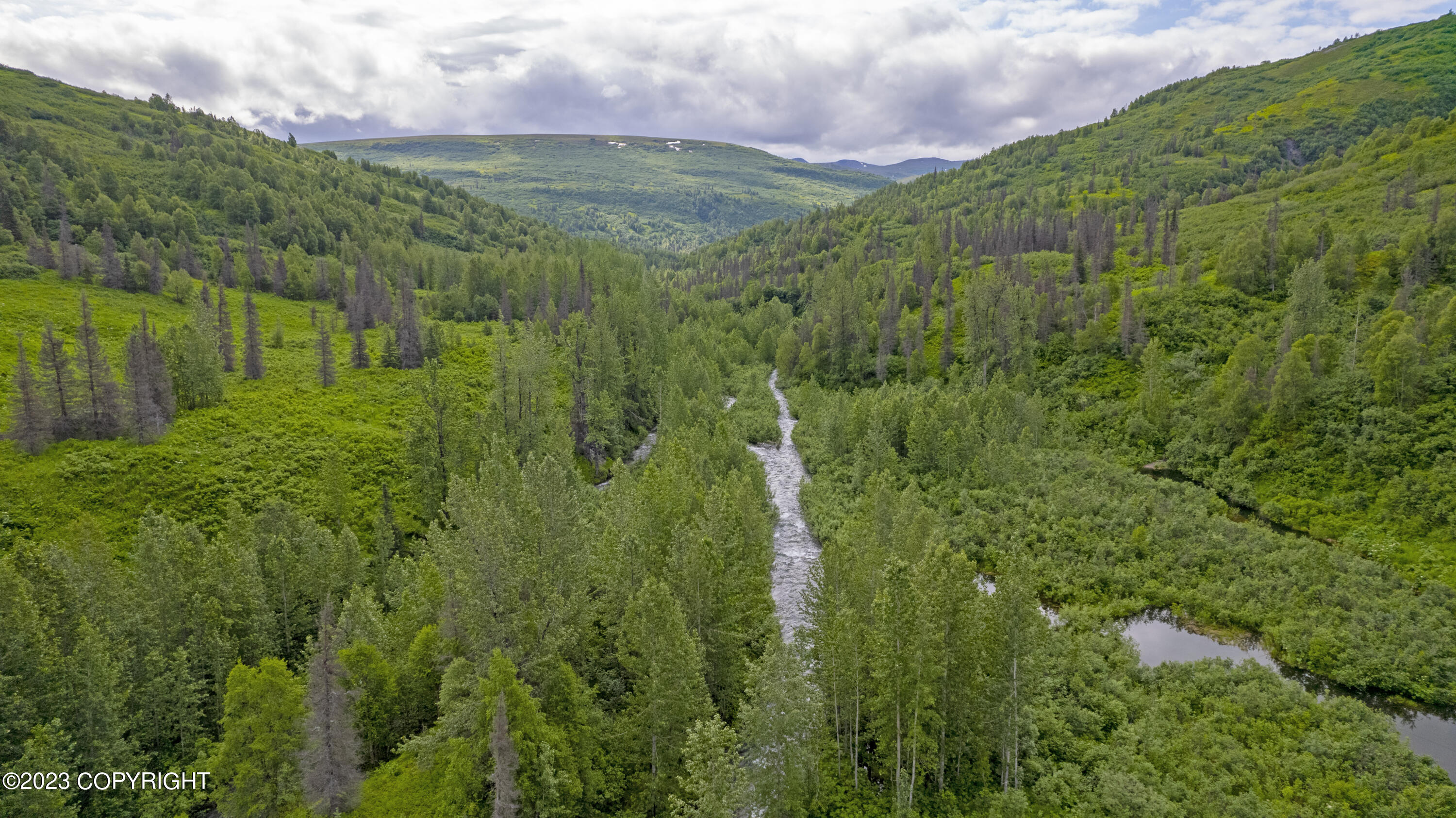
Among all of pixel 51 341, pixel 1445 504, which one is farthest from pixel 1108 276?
pixel 51 341

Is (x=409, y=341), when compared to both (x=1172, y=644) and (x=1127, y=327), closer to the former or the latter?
(x=1172, y=644)

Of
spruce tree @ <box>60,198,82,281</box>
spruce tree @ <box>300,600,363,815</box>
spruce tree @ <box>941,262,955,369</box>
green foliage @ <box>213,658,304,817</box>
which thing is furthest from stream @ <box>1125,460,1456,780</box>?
spruce tree @ <box>60,198,82,281</box>

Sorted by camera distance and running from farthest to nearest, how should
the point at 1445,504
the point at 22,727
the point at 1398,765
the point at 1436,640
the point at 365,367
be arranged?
the point at 365,367 < the point at 1445,504 < the point at 1436,640 < the point at 1398,765 < the point at 22,727

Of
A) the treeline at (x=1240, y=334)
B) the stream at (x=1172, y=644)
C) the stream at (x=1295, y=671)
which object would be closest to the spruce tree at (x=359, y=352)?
the stream at (x=1172, y=644)

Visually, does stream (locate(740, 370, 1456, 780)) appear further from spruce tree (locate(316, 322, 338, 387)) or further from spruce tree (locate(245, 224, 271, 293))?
spruce tree (locate(245, 224, 271, 293))

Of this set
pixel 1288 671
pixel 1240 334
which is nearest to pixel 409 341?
pixel 1288 671

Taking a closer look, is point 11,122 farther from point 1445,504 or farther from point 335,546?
point 1445,504
